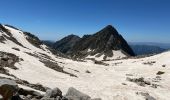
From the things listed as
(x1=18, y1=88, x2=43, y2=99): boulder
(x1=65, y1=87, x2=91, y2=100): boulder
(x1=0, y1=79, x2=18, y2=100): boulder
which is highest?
(x1=0, y1=79, x2=18, y2=100): boulder

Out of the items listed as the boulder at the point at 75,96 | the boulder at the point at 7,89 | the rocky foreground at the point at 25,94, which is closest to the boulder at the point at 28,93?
the rocky foreground at the point at 25,94

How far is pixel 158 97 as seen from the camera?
1682 inches

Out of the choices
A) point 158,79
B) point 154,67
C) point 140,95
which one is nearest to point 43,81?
point 140,95

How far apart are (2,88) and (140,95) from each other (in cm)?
2650

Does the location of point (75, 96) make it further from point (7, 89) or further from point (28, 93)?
point (7, 89)

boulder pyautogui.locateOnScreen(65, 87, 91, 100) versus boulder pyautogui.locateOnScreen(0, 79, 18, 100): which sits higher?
boulder pyautogui.locateOnScreen(0, 79, 18, 100)

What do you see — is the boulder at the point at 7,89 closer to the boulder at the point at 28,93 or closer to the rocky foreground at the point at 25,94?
the rocky foreground at the point at 25,94

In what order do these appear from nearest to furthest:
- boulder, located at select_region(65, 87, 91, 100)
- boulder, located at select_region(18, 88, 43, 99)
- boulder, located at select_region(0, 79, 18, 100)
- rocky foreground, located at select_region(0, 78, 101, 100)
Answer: boulder, located at select_region(0, 79, 18, 100)
rocky foreground, located at select_region(0, 78, 101, 100)
boulder, located at select_region(18, 88, 43, 99)
boulder, located at select_region(65, 87, 91, 100)

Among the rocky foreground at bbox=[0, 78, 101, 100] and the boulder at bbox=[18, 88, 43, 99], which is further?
the boulder at bbox=[18, 88, 43, 99]

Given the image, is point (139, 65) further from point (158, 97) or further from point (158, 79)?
point (158, 97)

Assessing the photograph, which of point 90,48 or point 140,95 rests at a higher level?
point 90,48

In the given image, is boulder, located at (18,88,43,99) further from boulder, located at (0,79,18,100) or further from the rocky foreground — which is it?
boulder, located at (0,79,18,100)

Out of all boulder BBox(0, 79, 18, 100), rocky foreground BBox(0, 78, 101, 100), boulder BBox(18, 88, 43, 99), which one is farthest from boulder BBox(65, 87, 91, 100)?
boulder BBox(0, 79, 18, 100)

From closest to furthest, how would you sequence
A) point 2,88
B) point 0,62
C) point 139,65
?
point 2,88, point 0,62, point 139,65
